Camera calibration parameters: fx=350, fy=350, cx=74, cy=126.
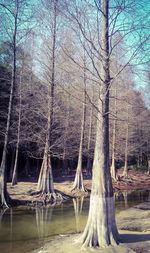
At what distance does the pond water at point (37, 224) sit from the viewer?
1056 cm

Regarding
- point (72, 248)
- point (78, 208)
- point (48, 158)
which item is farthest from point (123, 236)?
point (48, 158)

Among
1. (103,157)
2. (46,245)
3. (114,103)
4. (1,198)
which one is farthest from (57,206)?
(114,103)

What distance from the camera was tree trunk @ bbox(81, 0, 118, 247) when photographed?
8.80 m

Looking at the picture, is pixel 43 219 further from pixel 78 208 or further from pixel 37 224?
pixel 78 208

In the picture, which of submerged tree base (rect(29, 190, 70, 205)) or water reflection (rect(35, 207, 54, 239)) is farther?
submerged tree base (rect(29, 190, 70, 205))

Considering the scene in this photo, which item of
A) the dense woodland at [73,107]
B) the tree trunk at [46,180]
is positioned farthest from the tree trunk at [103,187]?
the tree trunk at [46,180]

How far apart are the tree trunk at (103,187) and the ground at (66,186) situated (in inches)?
398

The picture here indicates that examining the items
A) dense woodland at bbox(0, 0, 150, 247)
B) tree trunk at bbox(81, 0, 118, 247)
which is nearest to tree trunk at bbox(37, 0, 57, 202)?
dense woodland at bbox(0, 0, 150, 247)

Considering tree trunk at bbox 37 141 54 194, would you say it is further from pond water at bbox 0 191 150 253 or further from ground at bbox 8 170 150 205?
pond water at bbox 0 191 150 253

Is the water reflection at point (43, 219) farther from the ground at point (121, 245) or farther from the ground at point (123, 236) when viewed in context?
the ground at point (121, 245)

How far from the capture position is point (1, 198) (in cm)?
1675

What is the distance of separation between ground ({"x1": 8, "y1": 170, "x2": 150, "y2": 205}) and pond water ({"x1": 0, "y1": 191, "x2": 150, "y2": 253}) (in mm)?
2216

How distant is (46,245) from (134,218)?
18.1 ft

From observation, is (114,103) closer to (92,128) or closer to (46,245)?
(92,128)
